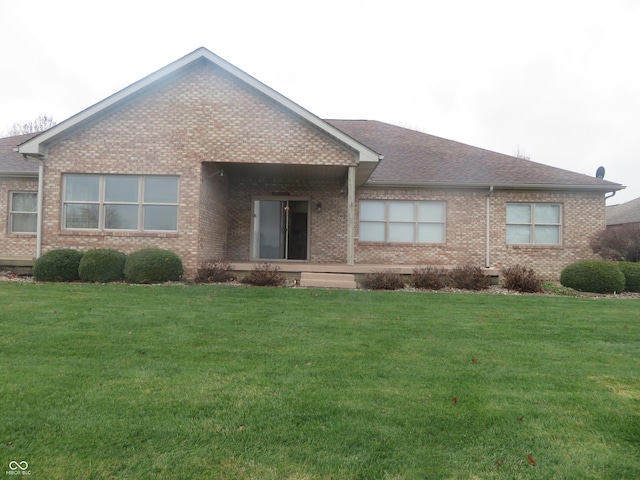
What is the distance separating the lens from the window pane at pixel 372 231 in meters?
15.0

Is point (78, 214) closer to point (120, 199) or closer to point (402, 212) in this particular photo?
point (120, 199)

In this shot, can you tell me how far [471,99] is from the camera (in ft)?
115

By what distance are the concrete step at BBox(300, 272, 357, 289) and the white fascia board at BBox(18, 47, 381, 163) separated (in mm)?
3357

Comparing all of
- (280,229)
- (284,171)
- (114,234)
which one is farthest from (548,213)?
(114,234)

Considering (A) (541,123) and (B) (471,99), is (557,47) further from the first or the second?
(A) (541,123)

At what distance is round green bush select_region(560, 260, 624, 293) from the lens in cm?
1098

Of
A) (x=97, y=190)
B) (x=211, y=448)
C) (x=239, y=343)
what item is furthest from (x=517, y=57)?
(x=211, y=448)

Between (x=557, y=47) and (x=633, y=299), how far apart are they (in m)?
10.1

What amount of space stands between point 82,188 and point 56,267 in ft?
8.49

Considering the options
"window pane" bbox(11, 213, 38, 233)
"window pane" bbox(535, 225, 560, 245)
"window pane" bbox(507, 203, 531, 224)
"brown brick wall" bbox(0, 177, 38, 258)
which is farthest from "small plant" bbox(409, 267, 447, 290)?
"window pane" bbox(11, 213, 38, 233)

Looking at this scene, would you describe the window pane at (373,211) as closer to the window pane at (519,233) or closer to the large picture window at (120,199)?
the window pane at (519,233)

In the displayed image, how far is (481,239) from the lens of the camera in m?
14.9

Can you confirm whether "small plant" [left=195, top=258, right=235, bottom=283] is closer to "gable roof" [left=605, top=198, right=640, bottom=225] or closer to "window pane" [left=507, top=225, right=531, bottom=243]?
"window pane" [left=507, top=225, right=531, bottom=243]

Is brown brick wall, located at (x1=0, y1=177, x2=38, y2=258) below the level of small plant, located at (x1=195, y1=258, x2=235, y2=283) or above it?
above
